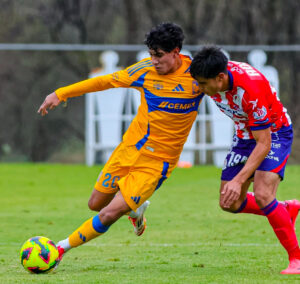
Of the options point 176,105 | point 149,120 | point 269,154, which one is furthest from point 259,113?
point 149,120

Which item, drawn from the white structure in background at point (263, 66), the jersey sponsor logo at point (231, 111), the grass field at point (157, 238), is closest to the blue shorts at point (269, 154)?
the jersey sponsor logo at point (231, 111)

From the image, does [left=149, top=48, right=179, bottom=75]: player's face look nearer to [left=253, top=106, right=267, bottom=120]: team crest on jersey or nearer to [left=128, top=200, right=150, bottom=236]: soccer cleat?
[left=253, top=106, right=267, bottom=120]: team crest on jersey

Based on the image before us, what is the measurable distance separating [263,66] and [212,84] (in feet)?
42.9

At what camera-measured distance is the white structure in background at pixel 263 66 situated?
18156 millimetres

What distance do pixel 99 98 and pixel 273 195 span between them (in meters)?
12.8

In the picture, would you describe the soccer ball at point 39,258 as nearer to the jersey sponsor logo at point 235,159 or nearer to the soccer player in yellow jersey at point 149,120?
the soccer player in yellow jersey at point 149,120

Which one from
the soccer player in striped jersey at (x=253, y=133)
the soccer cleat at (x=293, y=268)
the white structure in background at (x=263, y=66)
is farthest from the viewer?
the white structure in background at (x=263, y=66)

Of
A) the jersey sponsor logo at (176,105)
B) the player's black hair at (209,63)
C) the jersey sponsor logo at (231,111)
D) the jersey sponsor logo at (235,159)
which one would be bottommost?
the jersey sponsor logo at (235,159)

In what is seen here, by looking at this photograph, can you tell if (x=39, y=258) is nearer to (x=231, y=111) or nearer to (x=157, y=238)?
(x=231, y=111)

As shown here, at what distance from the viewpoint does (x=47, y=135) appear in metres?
21.5

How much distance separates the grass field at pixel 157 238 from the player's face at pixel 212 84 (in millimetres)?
1438

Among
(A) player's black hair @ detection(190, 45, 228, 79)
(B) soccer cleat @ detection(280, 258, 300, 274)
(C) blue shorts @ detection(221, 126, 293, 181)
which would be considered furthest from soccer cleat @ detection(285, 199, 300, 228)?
(A) player's black hair @ detection(190, 45, 228, 79)

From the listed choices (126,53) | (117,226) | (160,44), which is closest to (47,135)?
(126,53)

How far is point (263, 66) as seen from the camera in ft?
60.6
